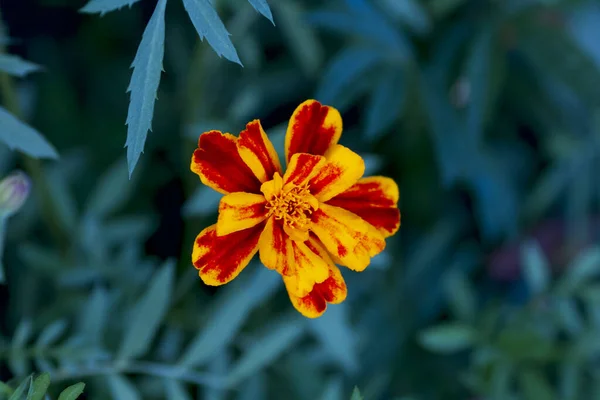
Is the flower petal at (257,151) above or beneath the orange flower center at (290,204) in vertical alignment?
above

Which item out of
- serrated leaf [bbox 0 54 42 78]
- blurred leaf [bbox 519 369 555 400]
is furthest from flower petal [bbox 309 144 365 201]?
blurred leaf [bbox 519 369 555 400]

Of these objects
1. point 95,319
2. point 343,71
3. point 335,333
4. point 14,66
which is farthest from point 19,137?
point 343,71

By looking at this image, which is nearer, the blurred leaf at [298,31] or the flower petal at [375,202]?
the flower petal at [375,202]

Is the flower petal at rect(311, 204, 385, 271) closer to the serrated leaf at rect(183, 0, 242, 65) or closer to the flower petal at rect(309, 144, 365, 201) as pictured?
the flower petal at rect(309, 144, 365, 201)

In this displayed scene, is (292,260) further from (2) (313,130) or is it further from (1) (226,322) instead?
(1) (226,322)

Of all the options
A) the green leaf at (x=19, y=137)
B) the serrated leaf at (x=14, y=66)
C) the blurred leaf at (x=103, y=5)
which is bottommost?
the green leaf at (x=19, y=137)

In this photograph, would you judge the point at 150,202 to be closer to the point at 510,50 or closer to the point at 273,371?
the point at 273,371

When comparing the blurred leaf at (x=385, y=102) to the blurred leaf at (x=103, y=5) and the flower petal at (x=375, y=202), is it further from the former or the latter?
the blurred leaf at (x=103, y=5)

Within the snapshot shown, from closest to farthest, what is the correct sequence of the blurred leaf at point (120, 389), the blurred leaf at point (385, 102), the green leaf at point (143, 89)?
the green leaf at point (143, 89), the blurred leaf at point (120, 389), the blurred leaf at point (385, 102)

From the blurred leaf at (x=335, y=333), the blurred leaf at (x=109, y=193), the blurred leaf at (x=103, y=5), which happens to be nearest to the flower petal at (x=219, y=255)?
the blurred leaf at (x=103, y=5)
